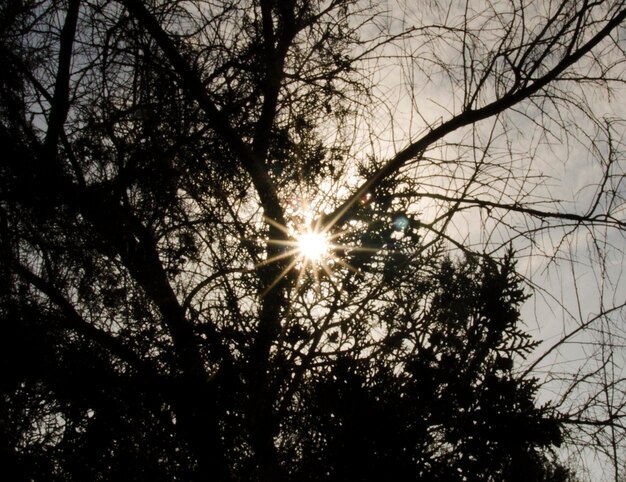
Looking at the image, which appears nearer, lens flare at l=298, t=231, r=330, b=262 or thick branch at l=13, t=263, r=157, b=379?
lens flare at l=298, t=231, r=330, b=262

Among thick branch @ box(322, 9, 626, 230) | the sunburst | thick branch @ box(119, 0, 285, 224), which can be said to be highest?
Answer: thick branch @ box(119, 0, 285, 224)

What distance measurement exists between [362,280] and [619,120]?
1806mm

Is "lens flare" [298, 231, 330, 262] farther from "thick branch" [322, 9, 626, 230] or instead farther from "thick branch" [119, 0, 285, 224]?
"thick branch" [119, 0, 285, 224]

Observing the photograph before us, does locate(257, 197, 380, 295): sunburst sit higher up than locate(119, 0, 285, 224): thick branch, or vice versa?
locate(119, 0, 285, 224): thick branch

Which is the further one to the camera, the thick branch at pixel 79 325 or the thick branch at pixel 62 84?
the thick branch at pixel 79 325

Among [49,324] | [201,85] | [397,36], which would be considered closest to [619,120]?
[397,36]

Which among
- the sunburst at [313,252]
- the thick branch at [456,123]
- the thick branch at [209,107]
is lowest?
the sunburst at [313,252]

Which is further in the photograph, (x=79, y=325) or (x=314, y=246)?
(x=79, y=325)

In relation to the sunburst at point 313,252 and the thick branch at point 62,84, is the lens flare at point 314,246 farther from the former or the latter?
the thick branch at point 62,84

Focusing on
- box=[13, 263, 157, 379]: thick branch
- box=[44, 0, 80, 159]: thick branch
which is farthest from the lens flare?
box=[44, 0, 80, 159]: thick branch

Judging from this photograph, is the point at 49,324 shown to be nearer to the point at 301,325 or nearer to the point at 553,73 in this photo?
the point at 301,325

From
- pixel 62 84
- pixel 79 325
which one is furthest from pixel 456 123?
pixel 79 325

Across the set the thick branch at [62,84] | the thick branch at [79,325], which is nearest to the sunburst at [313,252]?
the thick branch at [79,325]

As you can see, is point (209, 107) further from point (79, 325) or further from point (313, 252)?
point (79, 325)
